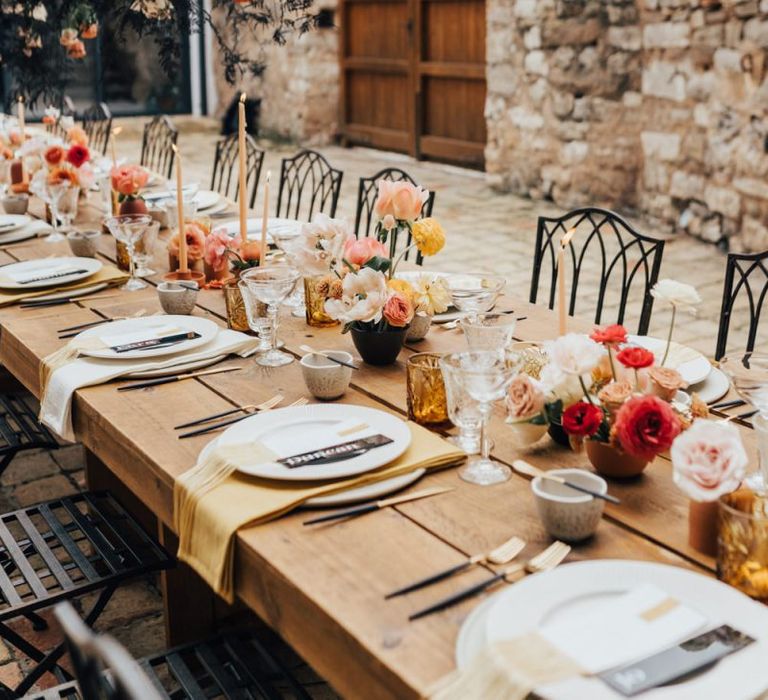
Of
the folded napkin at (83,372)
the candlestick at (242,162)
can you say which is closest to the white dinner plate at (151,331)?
the folded napkin at (83,372)

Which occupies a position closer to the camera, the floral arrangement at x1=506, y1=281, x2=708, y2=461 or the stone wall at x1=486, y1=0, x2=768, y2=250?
the floral arrangement at x1=506, y1=281, x2=708, y2=461

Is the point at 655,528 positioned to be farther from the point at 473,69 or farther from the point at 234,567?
the point at 473,69

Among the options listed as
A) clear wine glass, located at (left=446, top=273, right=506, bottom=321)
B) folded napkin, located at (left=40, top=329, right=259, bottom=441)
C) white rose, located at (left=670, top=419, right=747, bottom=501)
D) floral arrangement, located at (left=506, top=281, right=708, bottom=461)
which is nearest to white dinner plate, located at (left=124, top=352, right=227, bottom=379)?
folded napkin, located at (left=40, top=329, right=259, bottom=441)

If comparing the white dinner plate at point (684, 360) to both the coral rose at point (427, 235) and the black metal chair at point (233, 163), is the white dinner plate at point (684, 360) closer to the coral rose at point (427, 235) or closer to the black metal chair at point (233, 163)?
the coral rose at point (427, 235)

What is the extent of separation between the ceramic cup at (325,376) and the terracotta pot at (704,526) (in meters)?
0.73

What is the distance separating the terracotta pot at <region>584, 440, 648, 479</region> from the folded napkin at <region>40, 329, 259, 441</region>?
0.88 m

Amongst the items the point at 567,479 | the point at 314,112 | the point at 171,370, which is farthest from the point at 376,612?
the point at 314,112

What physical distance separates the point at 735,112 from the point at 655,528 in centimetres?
461

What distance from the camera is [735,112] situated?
558 centimetres

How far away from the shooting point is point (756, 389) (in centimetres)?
167

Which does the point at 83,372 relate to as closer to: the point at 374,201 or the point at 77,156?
the point at 374,201

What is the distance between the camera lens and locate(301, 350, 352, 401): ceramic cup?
Result: 1929 mm

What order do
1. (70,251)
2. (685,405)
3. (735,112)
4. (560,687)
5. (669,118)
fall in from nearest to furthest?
(560,687) < (685,405) < (70,251) < (735,112) < (669,118)

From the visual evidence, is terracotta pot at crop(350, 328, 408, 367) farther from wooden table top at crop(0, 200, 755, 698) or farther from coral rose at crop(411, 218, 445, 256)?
coral rose at crop(411, 218, 445, 256)
